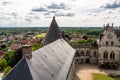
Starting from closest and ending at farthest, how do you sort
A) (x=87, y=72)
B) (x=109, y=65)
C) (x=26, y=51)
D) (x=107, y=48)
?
1. (x=26, y=51)
2. (x=87, y=72)
3. (x=109, y=65)
4. (x=107, y=48)

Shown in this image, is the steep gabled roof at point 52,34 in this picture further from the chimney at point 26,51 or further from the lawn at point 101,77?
the chimney at point 26,51

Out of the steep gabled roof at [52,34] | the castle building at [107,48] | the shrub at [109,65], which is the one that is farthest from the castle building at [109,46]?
the steep gabled roof at [52,34]

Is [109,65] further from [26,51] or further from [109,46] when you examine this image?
[26,51]

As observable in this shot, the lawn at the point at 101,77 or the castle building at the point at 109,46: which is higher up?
the castle building at the point at 109,46

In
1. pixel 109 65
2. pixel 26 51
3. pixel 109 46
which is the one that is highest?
pixel 26 51

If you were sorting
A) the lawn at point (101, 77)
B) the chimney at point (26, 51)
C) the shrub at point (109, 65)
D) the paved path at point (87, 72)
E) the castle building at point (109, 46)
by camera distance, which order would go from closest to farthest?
the chimney at point (26, 51), the lawn at point (101, 77), the paved path at point (87, 72), the shrub at point (109, 65), the castle building at point (109, 46)

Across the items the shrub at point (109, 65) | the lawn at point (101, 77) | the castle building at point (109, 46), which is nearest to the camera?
the lawn at point (101, 77)

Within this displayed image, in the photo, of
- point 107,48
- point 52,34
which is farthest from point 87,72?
point 52,34

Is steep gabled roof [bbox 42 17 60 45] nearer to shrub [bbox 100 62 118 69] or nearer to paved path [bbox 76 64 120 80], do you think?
paved path [bbox 76 64 120 80]

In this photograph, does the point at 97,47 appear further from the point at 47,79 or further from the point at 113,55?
the point at 47,79

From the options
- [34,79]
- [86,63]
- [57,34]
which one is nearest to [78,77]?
[57,34]

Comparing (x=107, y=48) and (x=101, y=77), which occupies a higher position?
(x=107, y=48)
